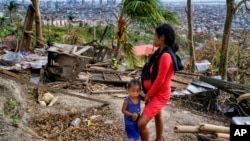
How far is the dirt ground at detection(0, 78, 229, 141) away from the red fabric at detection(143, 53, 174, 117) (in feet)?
3.61

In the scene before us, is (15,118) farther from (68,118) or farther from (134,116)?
(134,116)

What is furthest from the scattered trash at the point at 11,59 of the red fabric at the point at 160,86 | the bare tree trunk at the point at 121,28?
the red fabric at the point at 160,86

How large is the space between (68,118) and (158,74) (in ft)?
7.17

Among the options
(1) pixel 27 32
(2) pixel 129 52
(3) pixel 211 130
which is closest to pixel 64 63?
(2) pixel 129 52

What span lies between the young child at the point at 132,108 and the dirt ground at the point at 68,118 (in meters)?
0.88

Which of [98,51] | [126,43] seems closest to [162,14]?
[126,43]

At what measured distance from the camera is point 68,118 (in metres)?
5.17

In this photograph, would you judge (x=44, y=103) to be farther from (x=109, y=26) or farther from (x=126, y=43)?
(x=109, y=26)

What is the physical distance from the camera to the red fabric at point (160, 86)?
3.45m

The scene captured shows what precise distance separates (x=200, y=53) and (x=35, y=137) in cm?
963

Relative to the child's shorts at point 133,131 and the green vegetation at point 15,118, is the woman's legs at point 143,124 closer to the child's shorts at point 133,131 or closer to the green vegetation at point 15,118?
the child's shorts at point 133,131

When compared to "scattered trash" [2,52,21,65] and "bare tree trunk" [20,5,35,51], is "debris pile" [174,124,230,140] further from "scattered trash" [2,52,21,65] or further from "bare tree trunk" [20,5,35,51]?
"bare tree trunk" [20,5,35,51]

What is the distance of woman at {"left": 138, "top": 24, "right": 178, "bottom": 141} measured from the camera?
136 inches

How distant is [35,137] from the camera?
4102mm
